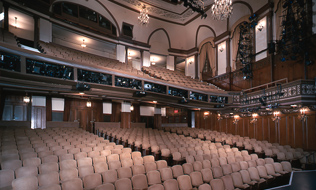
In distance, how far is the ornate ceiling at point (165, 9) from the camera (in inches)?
479

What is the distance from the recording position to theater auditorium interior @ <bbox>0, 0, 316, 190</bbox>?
4.03 m

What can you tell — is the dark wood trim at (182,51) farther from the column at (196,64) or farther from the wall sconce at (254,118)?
the wall sconce at (254,118)

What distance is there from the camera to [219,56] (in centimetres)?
1252

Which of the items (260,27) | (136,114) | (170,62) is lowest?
(136,114)

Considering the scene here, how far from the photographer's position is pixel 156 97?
8.54m

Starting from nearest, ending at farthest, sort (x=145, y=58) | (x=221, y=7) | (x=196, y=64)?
(x=221, y=7) → (x=145, y=58) → (x=196, y=64)

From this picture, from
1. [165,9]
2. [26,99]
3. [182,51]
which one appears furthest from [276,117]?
[26,99]

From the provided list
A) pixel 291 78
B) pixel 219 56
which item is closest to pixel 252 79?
pixel 291 78

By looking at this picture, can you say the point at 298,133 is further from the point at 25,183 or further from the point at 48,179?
the point at 25,183

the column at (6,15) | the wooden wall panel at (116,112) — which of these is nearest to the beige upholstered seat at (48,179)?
the column at (6,15)

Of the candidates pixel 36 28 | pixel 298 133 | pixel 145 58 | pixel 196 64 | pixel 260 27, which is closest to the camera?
pixel 298 133

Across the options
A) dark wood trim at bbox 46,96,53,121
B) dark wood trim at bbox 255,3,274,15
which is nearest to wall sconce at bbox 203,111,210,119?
dark wood trim at bbox 255,3,274,15

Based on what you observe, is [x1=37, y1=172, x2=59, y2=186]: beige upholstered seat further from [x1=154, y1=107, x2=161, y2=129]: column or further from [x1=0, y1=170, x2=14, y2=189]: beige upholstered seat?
[x1=154, y1=107, x2=161, y2=129]: column

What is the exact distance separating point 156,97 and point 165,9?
7466 millimetres
